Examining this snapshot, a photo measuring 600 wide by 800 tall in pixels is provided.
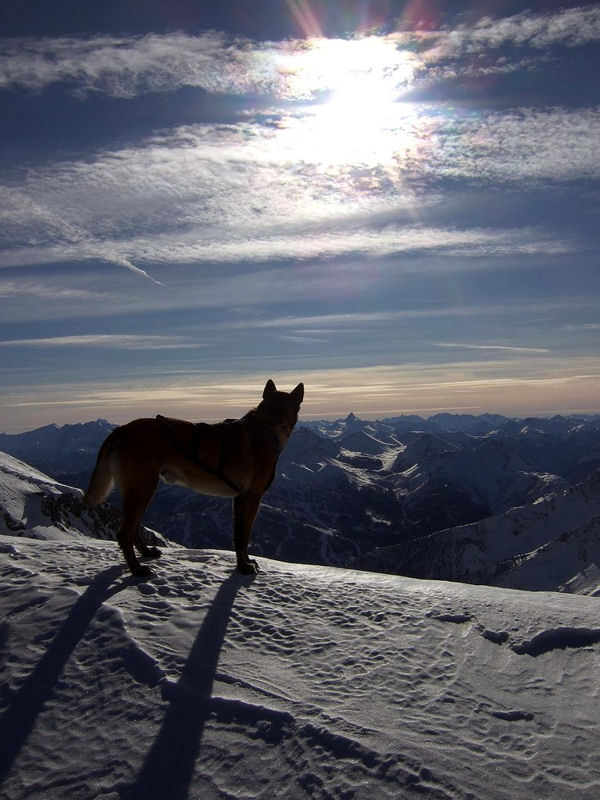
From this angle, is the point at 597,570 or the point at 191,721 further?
the point at 597,570

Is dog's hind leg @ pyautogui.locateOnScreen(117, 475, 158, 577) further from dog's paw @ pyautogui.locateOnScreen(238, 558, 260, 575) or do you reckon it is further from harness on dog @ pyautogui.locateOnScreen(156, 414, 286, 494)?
dog's paw @ pyautogui.locateOnScreen(238, 558, 260, 575)

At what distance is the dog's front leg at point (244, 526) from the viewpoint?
9094 millimetres

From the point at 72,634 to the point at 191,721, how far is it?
6.75 feet

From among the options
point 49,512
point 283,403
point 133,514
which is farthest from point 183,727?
point 49,512

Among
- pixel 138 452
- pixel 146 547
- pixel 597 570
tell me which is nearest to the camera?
pixel 138 452

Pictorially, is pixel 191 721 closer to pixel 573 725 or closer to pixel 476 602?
pixel 573 725

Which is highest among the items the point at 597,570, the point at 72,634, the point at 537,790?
the point at 72,634

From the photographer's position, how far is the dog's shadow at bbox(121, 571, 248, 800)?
402 cm

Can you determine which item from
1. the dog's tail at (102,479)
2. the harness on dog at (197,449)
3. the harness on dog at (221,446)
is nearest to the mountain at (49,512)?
the dog's tail at (102,479)

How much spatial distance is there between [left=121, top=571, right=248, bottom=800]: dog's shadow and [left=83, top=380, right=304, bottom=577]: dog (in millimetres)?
2409

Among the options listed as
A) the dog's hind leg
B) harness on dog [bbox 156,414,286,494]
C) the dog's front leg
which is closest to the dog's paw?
the dog's front leg

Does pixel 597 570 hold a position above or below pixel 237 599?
below

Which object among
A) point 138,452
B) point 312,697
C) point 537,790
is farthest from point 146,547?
point 537,790

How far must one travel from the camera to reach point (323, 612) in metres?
7.54
